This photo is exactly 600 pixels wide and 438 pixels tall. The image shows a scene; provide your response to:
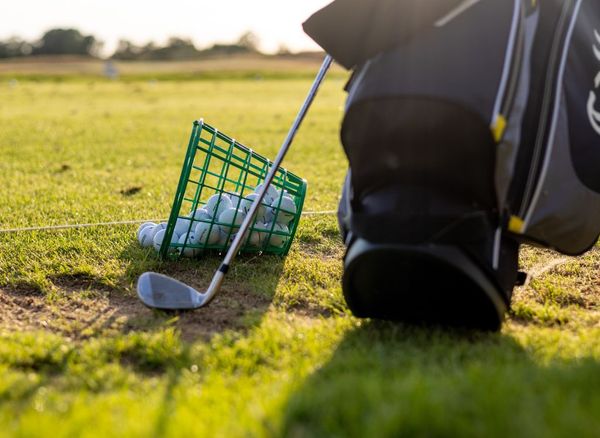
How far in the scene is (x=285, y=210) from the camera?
438cm

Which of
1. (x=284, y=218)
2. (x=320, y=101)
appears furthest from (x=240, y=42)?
(x=284, y=218)

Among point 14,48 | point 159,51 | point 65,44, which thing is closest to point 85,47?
point 65,44

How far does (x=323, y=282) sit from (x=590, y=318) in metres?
1.39

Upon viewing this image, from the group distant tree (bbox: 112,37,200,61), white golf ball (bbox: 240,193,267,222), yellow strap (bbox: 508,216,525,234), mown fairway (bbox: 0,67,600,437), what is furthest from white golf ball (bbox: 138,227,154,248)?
distant tree (bbox: 112,37,200,61)

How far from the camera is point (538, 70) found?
2887 mm

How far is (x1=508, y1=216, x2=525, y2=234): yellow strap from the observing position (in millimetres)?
2869

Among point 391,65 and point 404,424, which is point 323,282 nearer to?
point 391,65

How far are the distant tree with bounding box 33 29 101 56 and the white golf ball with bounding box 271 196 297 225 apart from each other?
104 m

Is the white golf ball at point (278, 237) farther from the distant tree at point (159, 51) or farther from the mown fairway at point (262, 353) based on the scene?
the distant tree at point (159, 51)

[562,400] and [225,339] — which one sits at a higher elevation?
[562,400]

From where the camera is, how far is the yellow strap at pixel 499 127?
2.62 metres

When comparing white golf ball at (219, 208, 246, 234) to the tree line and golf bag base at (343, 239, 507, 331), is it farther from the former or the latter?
the tree line

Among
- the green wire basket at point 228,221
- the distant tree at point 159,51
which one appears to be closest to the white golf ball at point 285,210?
the green wire basket at point 228,221

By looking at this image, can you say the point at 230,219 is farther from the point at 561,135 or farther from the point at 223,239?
the point at 561,135
